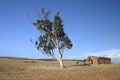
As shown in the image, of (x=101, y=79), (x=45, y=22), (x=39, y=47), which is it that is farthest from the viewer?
(x=39, y=47)

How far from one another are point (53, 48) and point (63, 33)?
4.47m

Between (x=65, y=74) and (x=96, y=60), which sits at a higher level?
(x=96, y=60)

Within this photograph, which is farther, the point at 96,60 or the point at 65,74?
the point at 96,60

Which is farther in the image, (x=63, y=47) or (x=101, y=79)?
(x=63, y=47)

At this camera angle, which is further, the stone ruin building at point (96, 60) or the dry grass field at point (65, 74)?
the stone ruin building at point (96, 60)

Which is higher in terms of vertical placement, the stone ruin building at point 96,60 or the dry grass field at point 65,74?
the stone ruin building at point 96,60

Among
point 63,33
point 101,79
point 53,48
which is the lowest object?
point 101,79

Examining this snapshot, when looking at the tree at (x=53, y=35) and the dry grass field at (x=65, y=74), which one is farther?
the tree at (x=53, y=35)

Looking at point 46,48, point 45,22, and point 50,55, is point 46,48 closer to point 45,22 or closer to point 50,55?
point 50,55

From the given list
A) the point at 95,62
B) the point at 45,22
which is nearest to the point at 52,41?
the point at 45,22

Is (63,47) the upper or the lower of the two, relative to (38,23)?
lower

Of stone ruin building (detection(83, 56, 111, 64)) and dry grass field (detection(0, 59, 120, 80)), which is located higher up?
stone ruin building (detection(83, 56, 111, 64))

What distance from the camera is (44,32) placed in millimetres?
54656

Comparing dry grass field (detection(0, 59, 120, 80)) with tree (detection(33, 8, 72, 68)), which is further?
tree (detection(33, 8, 72, 68))
